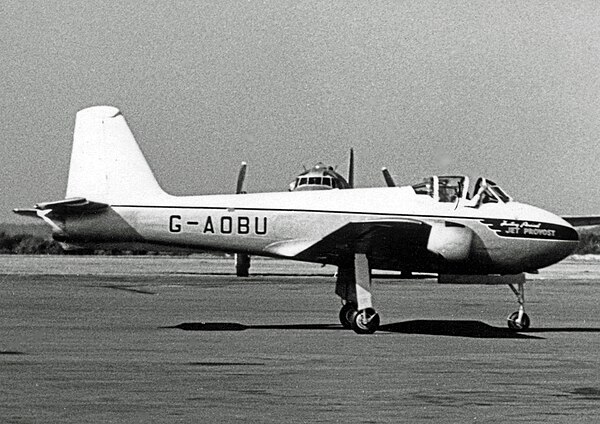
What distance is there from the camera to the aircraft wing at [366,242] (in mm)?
19734

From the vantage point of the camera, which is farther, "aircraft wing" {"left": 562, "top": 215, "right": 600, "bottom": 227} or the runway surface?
"aircraft wing" {"left": 562, "top": 215, "right": 600, "bottom": 227}

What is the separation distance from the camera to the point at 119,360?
14.8 m

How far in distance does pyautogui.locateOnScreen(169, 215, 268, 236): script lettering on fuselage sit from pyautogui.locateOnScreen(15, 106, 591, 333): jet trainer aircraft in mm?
17

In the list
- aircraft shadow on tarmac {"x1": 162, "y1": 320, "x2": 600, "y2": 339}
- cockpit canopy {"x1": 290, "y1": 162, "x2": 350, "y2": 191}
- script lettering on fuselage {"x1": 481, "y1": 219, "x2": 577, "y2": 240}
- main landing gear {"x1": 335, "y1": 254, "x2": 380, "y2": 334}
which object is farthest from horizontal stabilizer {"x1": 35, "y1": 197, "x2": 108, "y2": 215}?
cockpit canopy {"x1": 290, "y1": 162, "x2": 350, "y2": 191}

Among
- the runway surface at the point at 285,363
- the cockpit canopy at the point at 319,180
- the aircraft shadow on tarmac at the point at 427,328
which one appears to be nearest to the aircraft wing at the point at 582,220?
the cockpit canopy at the point at 319,180

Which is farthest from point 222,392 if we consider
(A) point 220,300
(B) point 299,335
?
(A) point 220,300

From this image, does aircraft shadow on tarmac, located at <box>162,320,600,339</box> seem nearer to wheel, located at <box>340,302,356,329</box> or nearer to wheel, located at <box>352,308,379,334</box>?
wheel, located at <box>340,302,356,329</box>

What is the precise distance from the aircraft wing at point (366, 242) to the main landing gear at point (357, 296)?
277mm

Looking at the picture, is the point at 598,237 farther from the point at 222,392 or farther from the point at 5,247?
the point at 222,392

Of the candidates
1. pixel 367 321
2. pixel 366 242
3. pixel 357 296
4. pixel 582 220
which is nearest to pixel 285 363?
pixel 367 321

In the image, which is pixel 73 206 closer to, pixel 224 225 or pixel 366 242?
pixel 224 225

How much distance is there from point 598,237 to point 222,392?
114 metres

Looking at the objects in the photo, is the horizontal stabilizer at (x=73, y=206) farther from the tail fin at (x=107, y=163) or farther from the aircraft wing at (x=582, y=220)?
the aircraft wing at (x=582, y=220)

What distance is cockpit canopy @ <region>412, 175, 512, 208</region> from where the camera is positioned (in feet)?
67.6
